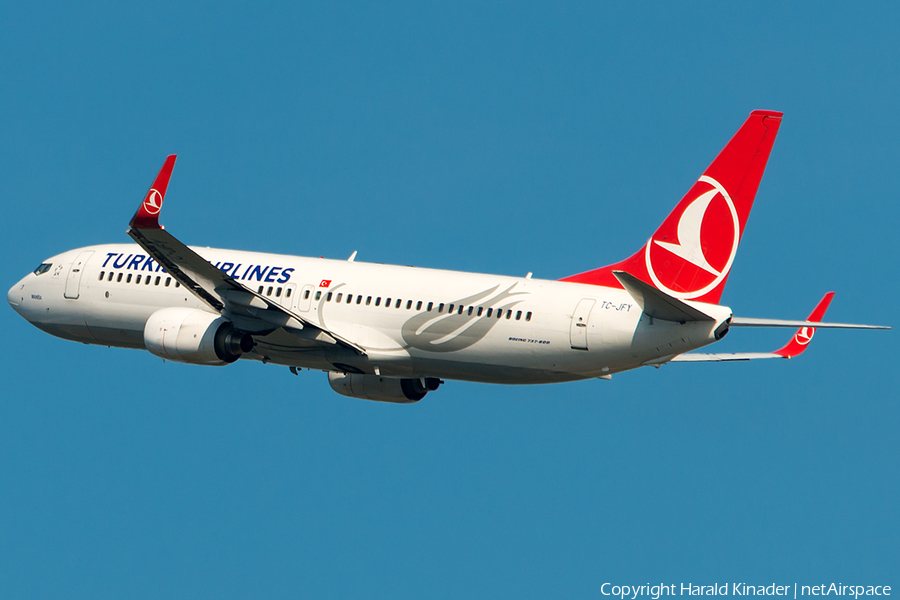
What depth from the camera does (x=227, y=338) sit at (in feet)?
128

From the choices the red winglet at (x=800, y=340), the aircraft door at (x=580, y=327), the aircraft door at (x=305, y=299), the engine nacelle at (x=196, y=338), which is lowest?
the engine nacelle at (x=196, y=338)

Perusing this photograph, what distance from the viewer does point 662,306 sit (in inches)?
1367

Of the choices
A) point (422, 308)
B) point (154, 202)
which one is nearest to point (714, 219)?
point (422, 308)

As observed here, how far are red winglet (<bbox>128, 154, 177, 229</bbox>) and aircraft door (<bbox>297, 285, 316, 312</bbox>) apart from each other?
22.2 ft

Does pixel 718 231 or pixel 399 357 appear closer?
pixel 718 231

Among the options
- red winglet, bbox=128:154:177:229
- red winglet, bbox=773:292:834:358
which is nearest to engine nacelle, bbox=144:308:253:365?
red winglet, bbox=128:154:177:229

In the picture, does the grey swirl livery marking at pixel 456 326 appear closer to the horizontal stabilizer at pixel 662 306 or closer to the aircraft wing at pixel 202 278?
the aircraft wing at pixel 202 278

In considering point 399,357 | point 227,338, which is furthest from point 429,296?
point 227,338

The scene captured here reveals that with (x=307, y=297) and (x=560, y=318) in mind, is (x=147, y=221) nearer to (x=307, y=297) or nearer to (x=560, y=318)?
Result: (x=307, y=297)

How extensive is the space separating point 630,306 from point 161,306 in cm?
1442

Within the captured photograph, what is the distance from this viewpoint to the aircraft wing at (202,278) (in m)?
35.0

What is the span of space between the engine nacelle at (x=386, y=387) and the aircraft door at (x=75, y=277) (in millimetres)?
8293

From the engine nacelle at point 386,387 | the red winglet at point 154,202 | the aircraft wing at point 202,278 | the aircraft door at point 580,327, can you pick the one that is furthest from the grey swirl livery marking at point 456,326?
the red winglet at point 154,202

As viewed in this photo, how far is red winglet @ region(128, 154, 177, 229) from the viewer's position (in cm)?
3456
